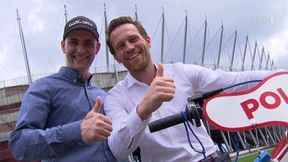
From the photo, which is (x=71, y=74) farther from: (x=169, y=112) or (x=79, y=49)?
(x=169, y=112)

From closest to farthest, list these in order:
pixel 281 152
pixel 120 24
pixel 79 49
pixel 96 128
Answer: pixel 281 152, pixel 96 128, pixel 120 24, pixel 79 49

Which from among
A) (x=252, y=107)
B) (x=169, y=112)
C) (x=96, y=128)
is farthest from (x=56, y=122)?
(x=252, y=107)

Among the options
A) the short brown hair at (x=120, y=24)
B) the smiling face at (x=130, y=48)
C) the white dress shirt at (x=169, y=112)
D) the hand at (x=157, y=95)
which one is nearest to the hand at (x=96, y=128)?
the white dress shirt at (x=169, y=112)

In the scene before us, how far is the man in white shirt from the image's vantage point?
295 centimetres

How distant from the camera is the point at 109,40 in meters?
3.29

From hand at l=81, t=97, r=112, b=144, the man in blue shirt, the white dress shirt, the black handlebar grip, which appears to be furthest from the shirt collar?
the black handlebar grip

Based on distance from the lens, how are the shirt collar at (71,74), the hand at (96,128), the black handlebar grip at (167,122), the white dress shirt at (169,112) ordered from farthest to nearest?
the shirt collar at (71,74) < the white dress shirt at (169,112) < the hand at (96,128) < the black handlebar grip at (167,122)

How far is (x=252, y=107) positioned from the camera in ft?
8.01

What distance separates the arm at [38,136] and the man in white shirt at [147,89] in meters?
0.36

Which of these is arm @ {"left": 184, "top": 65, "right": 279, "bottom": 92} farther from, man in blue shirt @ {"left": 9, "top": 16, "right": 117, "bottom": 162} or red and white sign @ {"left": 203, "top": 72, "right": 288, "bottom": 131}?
man in blue shirt @ {"left": 9, "top": 16, "right": 117, "bottom": 162}

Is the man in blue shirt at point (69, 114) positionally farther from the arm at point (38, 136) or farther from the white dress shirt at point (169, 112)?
the white dress shirt at point (169, 112)

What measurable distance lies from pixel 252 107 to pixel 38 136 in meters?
1.63

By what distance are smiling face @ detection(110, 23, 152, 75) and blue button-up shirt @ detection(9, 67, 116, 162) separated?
616mm

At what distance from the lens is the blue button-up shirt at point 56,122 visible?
291 cm
